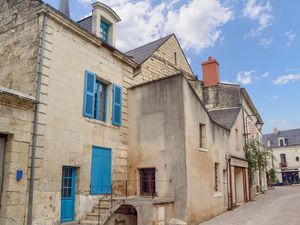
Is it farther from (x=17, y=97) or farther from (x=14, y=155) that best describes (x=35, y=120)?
(x=14, y=155)

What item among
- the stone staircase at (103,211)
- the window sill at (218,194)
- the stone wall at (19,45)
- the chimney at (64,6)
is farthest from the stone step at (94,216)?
the chimney at (64,6)

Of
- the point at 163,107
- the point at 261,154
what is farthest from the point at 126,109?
the point at 261,154

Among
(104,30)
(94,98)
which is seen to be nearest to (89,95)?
(94,98)

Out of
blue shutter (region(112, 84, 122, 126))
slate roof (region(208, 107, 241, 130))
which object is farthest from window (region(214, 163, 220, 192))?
blue shutter (region(112, 84, 122, 126))

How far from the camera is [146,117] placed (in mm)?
10539

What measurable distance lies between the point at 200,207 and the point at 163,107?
359 cm

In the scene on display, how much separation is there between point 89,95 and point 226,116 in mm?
10260

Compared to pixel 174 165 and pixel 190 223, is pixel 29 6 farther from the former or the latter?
pixel 190 223

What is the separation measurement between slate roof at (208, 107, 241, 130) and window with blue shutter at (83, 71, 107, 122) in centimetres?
785

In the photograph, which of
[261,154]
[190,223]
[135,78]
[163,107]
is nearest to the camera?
[190,223]

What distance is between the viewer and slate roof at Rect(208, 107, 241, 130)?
16116mm

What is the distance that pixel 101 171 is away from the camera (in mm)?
9438

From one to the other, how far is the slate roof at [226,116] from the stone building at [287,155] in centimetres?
2686

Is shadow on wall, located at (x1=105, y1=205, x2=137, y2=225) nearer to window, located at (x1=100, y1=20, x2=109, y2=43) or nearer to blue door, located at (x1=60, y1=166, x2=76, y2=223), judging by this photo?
blue door, located at (x1=60, y1=166, x2=76, y2=223)
